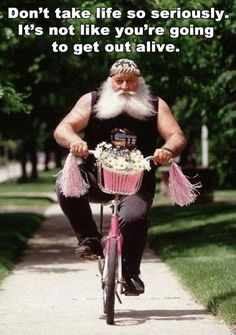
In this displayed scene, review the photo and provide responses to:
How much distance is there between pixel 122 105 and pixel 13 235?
29.4 ft

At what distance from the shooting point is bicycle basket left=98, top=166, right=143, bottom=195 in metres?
6.88

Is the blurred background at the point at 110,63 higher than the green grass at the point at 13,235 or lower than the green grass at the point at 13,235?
higher

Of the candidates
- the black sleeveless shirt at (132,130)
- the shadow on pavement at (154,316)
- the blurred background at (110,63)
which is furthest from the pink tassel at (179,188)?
the blurred background at (110,63)

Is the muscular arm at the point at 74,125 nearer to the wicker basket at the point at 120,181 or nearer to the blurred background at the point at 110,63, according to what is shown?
the wicker basket at the point at 120,181

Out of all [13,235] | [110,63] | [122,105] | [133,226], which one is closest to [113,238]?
[133,226]

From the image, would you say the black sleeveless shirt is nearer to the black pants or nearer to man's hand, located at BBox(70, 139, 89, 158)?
the black pants

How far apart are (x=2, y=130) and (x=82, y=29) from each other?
50.9ft

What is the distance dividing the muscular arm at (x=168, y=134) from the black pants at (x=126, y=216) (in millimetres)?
403

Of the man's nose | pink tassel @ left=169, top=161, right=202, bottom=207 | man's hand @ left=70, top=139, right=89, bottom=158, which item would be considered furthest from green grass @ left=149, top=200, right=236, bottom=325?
the man's nose

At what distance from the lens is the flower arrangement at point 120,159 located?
6.86 metres

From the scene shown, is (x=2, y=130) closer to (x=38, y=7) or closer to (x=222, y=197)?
(x=222, y=197)

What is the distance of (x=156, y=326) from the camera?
690 centimetres

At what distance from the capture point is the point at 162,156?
22.4 feet

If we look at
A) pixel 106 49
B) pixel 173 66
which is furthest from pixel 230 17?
pixel 173 66
